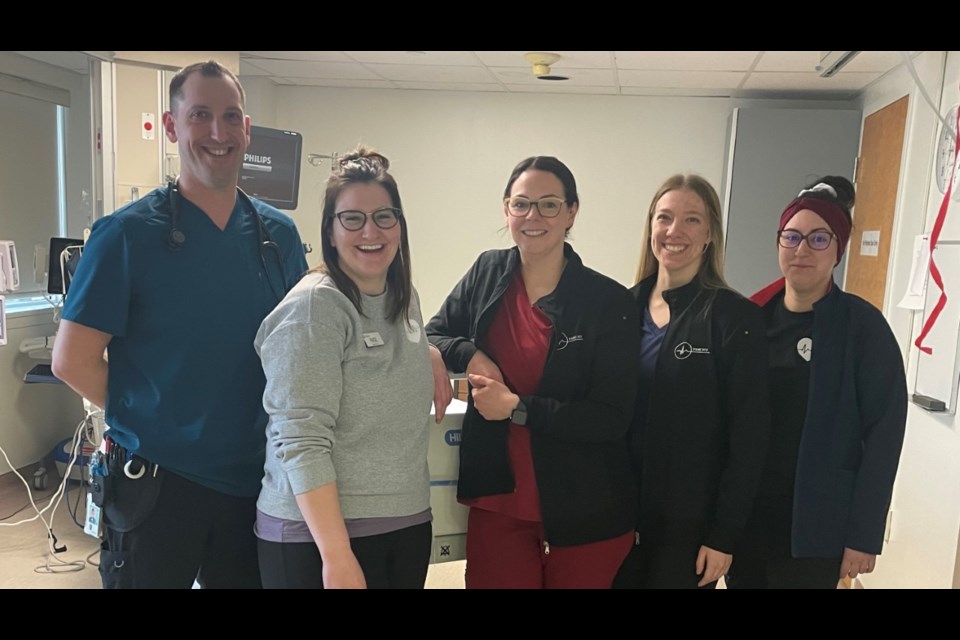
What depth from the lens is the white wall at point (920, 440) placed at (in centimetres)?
214

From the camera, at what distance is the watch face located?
223 centimetres

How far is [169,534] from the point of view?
1.23 m

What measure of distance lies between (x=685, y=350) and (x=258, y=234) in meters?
0.84

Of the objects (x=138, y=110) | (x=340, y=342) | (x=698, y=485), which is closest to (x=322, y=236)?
(x=340, y=342)

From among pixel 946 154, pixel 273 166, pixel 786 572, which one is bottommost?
pixel 786 572

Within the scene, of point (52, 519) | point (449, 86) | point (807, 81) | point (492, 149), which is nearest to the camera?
point (52, 519)

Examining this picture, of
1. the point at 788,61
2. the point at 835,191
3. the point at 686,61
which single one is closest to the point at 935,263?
the point at 835,191

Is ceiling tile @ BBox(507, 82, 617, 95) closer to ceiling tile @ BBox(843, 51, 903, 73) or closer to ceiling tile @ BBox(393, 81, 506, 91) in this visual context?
ceiling tile @ BBox(393, 81, 506, 91)

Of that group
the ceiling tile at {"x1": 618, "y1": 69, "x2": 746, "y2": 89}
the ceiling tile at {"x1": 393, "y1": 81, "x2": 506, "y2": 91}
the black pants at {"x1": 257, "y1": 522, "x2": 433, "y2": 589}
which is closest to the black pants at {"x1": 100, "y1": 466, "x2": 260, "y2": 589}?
the black pants at {"x1": 257, "y1": 522, "x2": 433, "y2": 589}

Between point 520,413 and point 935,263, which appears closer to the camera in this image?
point 520,413

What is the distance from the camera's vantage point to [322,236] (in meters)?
1.16

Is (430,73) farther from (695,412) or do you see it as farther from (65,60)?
(695,412)

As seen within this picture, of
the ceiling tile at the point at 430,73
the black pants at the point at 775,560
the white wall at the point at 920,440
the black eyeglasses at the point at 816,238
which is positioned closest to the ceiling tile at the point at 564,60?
the ceiling tile at the point at 430,73

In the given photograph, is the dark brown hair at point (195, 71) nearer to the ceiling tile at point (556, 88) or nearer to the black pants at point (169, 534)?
the black pants at point (169, 534)
